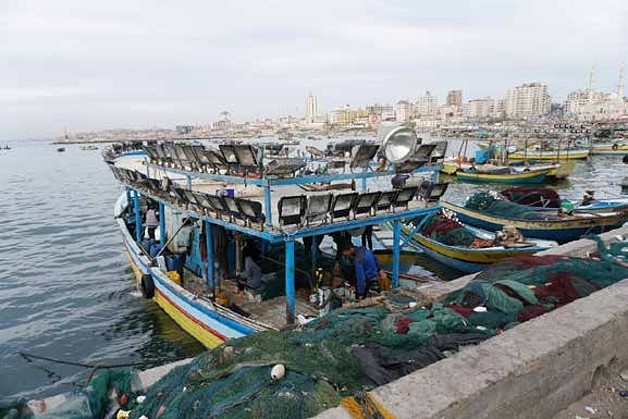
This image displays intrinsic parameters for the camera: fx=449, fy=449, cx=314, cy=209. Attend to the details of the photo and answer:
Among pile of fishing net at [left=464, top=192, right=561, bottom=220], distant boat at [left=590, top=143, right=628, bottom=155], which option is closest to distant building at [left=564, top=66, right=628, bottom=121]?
distant boat at [left=590, top=143, right=628, bottom=155]

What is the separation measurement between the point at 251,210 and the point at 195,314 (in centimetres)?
339

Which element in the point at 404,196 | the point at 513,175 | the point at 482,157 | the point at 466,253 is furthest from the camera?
the point at 482,157

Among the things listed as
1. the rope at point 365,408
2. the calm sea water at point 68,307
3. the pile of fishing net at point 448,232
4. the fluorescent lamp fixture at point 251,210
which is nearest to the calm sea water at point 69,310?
the calm sea water at point 68,307

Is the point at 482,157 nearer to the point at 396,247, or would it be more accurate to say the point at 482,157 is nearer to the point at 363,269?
Answer: the point at 396,247

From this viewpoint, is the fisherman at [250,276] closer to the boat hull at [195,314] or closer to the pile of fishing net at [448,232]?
the boat hull at [195,314]

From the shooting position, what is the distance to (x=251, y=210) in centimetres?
754

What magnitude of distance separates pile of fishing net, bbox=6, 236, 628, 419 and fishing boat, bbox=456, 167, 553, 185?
1358 inches

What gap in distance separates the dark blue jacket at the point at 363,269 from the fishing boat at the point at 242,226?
1.44ft

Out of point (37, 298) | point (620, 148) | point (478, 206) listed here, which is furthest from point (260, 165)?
point (620, 148)

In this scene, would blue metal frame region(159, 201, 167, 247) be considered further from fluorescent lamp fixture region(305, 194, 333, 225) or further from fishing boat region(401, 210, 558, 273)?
fishing boat region(401, 210, 558, 273)

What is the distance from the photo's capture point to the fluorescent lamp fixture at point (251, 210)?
292 inches

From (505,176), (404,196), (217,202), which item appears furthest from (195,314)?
(505,176)

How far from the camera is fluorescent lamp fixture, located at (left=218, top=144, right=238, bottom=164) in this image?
25.7 ft

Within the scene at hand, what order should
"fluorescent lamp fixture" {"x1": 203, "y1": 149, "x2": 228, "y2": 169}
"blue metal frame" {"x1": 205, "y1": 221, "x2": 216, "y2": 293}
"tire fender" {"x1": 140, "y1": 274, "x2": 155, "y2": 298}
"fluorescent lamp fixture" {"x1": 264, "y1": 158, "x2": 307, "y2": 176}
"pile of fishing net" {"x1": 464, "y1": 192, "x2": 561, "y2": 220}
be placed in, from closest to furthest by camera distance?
"fluorescent lamp fixture" {"x1": 264, "y1": 158, "x2": 307, "y2": 176} → "fluorescent lamp fixture" {"x1": 203, "y1": 149, "x2": 228, "y2": 169} → "blue metal frame" {"x1": 205, "y1": 221, "x2": 216, "y2": 293} → "tire fender" {"x1": 140, "y1": 274, "x2": 155, "y2": 298} → "pile of fishing net" {"x1": 464, "y1": 192, "x2": 561, "y2": 220}
